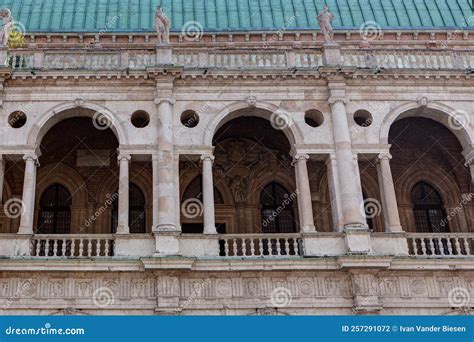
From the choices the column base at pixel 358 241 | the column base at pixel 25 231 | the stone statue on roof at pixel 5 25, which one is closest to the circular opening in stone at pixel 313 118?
the column base at pixel 358 241

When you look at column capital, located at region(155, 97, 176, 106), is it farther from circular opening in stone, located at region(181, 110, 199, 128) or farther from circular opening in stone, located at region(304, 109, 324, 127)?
circular opening in stone, located at region(304, 109, 324, 127)

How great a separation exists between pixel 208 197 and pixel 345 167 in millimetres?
4201

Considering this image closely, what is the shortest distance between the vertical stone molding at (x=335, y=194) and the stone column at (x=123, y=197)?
6084 mm

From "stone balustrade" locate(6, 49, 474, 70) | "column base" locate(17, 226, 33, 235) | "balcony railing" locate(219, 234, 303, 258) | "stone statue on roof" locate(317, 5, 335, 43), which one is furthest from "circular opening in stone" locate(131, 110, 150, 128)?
"stone statue on roof" locate(317, 5, 335, 43)

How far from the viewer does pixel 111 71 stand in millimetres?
19875

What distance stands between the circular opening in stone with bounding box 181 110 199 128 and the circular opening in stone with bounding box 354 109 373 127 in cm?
507

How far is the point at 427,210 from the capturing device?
23.2 metres

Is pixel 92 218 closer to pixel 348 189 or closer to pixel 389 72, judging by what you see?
pixel 348 189

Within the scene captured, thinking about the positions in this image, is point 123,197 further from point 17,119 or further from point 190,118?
point 17,119

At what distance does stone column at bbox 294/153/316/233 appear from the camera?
736 inches

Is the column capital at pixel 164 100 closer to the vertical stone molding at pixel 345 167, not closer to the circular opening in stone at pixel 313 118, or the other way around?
the circular opening in stone at pixel 313 118

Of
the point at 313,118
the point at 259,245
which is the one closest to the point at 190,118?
the point at 313,118

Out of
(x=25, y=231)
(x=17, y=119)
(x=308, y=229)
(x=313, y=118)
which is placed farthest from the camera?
(x=313, y=118)

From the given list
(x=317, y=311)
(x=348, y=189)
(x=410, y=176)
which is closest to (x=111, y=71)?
(x=348, y=189)
